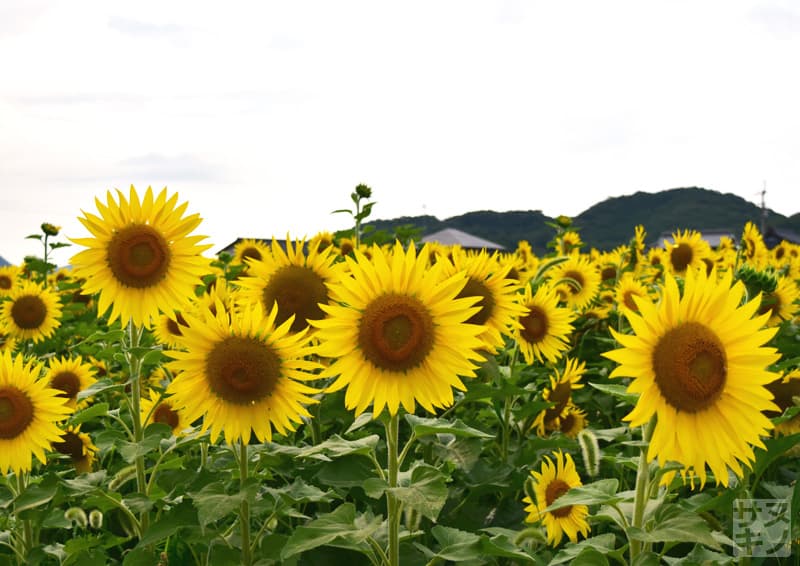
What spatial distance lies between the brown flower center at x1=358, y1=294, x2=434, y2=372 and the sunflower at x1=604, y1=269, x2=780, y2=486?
0.68 meters

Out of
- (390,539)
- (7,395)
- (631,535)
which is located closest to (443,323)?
(390,539)

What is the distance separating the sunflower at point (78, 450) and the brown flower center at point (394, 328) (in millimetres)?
3240

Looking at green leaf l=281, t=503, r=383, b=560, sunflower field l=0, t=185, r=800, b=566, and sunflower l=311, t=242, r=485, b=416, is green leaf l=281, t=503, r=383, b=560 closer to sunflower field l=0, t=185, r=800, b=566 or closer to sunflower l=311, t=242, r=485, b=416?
sunflower field l=0, t=185, r=800, b=566

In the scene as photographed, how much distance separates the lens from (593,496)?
242 centimetres

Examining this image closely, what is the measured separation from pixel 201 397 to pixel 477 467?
1581mm

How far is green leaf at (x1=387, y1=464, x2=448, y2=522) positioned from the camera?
219cm

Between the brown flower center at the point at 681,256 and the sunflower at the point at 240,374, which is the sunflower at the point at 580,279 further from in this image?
the sunflower at the point at 240,374

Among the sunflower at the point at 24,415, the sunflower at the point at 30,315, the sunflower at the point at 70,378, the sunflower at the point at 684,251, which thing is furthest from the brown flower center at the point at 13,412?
the sunflower at the point at 684,251

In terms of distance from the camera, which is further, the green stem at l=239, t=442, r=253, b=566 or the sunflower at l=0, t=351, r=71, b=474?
the sunflower at l=0, t=351, r=71, b=474

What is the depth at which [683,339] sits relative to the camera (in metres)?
2.22

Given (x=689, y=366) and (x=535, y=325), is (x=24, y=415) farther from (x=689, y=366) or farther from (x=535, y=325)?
(x=689, y=366)

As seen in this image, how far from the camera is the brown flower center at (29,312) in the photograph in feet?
25.4

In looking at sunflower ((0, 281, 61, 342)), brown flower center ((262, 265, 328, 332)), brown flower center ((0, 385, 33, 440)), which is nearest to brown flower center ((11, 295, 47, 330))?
sunflower ((0, 281, 61, 342))

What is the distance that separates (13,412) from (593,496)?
112 inches
